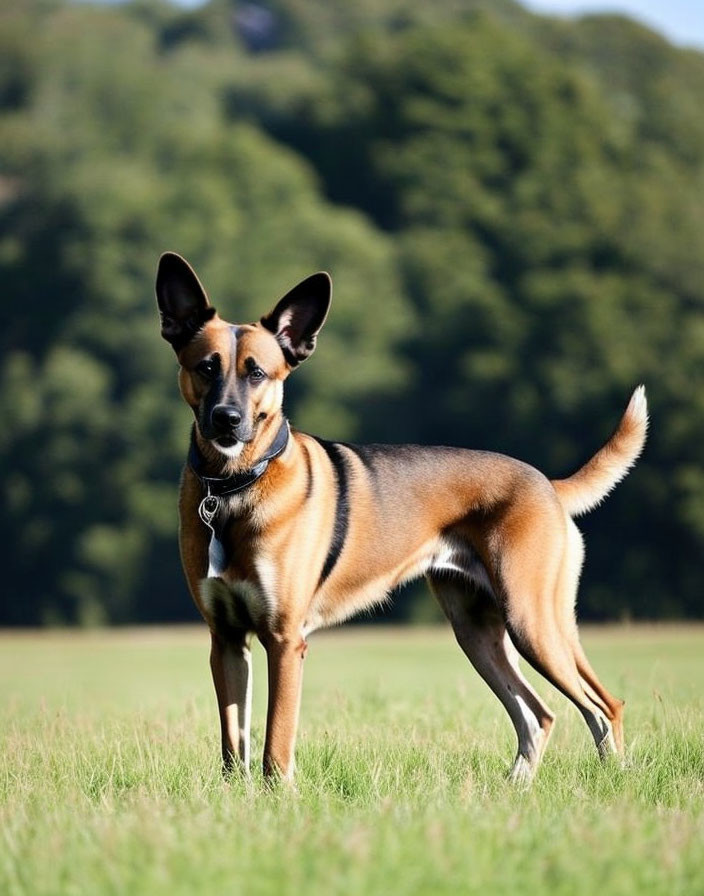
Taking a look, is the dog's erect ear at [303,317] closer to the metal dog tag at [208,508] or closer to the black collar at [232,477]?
the black collar at [232,477]

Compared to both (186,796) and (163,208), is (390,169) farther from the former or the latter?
(186,796)

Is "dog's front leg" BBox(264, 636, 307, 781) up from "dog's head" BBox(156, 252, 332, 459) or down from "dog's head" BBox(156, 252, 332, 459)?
down

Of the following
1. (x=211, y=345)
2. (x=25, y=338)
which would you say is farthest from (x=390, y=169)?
(x=211, y=345)

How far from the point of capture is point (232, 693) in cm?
680

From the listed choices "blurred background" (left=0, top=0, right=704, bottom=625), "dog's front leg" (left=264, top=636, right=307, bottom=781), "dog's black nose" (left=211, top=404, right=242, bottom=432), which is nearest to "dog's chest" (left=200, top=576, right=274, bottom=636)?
"dog's front leg" (left=264, top=636, right=307, bottom=781)

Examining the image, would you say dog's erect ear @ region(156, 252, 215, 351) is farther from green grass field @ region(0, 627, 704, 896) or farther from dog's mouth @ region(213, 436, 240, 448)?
green grass field @ region(0, 627, 704, 896)

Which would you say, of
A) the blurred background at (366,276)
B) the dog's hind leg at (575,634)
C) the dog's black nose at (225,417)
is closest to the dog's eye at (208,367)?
the dog's black nose at (225,417)

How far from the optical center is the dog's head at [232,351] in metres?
6.43

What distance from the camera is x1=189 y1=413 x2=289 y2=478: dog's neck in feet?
21.8

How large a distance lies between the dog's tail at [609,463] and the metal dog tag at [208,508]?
7.10ft

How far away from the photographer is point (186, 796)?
638 centimetres

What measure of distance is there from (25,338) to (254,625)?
→ 34.1 meters

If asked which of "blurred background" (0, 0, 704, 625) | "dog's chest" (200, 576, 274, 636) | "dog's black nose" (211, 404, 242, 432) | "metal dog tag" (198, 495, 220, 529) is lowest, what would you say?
"dog's chest" (200, 576, 274, 636)

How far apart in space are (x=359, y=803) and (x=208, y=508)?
1.50 m
